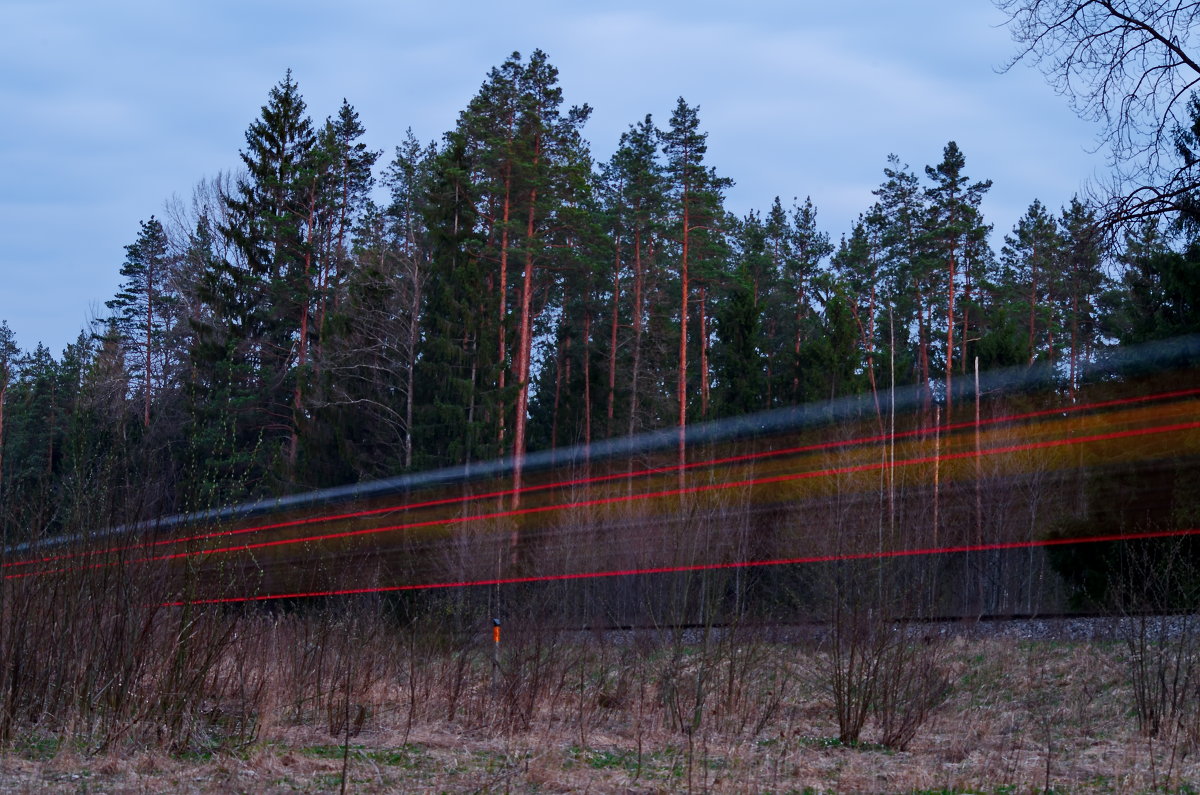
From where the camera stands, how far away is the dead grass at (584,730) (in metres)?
7.48

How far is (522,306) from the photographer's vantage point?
31344mm

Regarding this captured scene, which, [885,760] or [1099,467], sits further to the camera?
[1099,467]

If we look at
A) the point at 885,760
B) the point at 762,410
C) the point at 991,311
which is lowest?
the point at 885,760

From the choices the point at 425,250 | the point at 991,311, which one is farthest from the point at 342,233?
the point at 991,311

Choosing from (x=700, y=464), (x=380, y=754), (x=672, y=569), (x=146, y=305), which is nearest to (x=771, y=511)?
(x=700, y=464)

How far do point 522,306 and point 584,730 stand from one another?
877 inches

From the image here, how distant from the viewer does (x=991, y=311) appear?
125ft

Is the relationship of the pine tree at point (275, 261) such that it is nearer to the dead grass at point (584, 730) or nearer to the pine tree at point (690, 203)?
the pine tree at point (690, 203)

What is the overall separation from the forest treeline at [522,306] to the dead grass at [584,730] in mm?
14198

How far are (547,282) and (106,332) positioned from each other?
23.2 m

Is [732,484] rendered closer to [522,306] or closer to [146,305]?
[522,306]

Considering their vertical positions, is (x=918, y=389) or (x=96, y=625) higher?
(x=918, y=389)

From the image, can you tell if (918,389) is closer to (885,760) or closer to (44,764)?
(885,760)

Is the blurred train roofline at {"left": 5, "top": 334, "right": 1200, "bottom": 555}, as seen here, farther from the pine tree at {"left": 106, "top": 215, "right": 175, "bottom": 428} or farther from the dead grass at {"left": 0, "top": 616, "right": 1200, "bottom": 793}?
the pine tree at {"left": 106, "top": 215, "right": 175, "bottom": 428}
